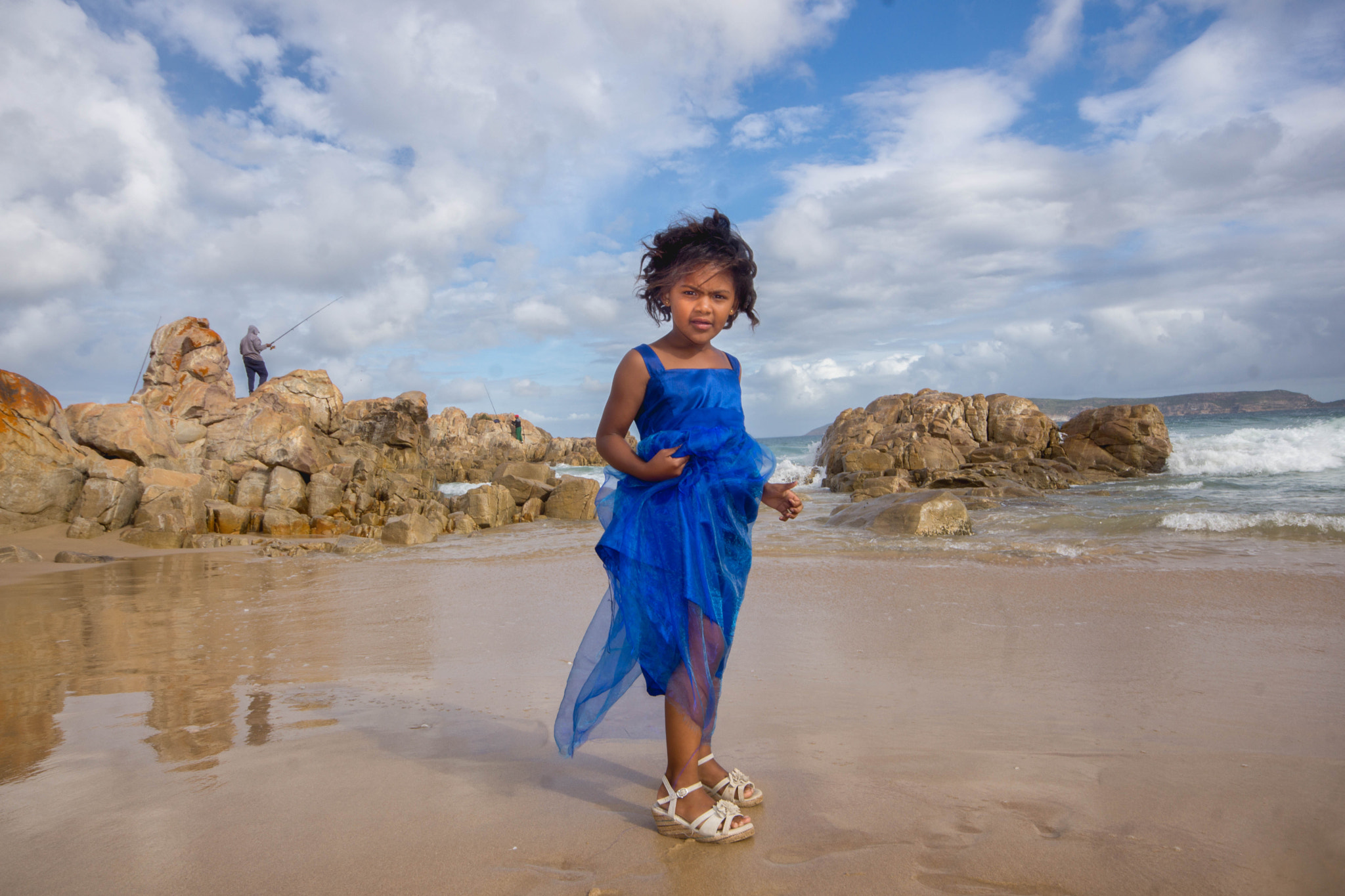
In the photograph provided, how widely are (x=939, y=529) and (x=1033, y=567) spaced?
112 inches

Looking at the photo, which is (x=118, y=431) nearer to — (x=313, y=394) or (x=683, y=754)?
(x=313, y=394)

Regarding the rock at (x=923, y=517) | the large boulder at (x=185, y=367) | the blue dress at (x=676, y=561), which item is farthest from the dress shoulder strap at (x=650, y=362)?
the large boulder at (x=185, y=367)

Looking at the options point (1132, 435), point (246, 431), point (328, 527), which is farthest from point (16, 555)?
point (1132, 435)

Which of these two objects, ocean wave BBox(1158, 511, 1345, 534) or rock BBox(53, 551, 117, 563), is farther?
rock BBox(53, 551, 117, 563)

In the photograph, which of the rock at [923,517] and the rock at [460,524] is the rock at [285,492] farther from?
the rock at [923,517]

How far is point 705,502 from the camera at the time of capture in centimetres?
219

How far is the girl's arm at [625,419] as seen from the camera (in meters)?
2.22

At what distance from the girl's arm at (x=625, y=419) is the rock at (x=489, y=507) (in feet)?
36.3

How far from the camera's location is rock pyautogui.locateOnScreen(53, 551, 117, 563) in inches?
322

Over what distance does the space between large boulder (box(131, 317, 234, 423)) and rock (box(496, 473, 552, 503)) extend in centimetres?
888

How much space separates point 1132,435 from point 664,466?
74.8 ft

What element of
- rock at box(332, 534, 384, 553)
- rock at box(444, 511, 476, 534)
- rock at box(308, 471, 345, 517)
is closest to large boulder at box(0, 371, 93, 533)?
rock at box(308, 471, 345, 517)

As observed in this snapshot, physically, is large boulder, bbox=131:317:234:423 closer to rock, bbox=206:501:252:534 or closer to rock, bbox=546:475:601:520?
rock, bbox=206:501:252:534

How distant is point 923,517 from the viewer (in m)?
9.14
